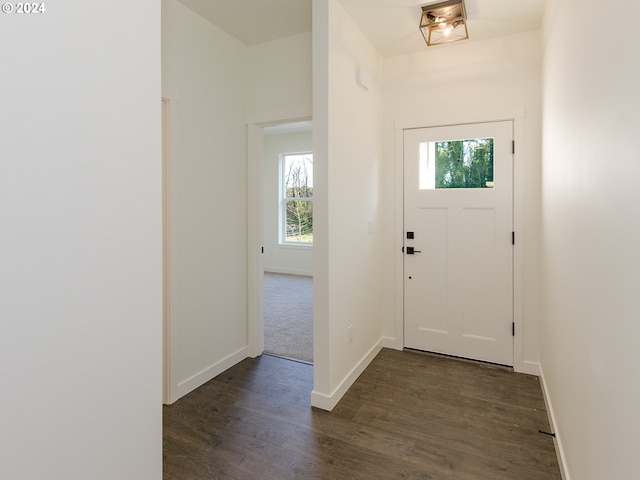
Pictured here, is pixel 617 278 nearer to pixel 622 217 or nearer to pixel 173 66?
pixel 622 217

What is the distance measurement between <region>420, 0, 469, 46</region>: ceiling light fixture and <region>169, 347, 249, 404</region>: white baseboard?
3055 millimetres

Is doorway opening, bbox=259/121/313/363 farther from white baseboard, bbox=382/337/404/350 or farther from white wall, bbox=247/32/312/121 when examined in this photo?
white wall, bbox=247/32/312/121

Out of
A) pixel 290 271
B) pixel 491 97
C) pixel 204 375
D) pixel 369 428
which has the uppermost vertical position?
pixel 491 97

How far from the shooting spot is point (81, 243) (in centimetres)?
92

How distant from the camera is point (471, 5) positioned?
252cm

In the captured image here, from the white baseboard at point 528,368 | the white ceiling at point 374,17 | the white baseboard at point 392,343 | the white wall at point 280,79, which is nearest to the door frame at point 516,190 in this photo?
the white baseboard at point 528,368

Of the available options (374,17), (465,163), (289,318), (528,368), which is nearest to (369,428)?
(528,368)

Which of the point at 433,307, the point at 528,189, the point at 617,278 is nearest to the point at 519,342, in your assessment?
the point at 433,307

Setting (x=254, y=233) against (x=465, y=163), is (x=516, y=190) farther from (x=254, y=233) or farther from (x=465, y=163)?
(x=254, y=233)

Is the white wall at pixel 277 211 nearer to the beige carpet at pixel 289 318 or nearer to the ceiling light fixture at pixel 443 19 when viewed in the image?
the beige carpet at pixel 289 318

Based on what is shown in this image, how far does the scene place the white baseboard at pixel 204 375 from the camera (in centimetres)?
257

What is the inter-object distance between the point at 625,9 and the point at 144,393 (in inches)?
69.9

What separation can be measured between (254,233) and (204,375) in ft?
4.15

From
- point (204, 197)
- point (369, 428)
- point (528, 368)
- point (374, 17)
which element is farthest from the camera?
point (528, 368)
